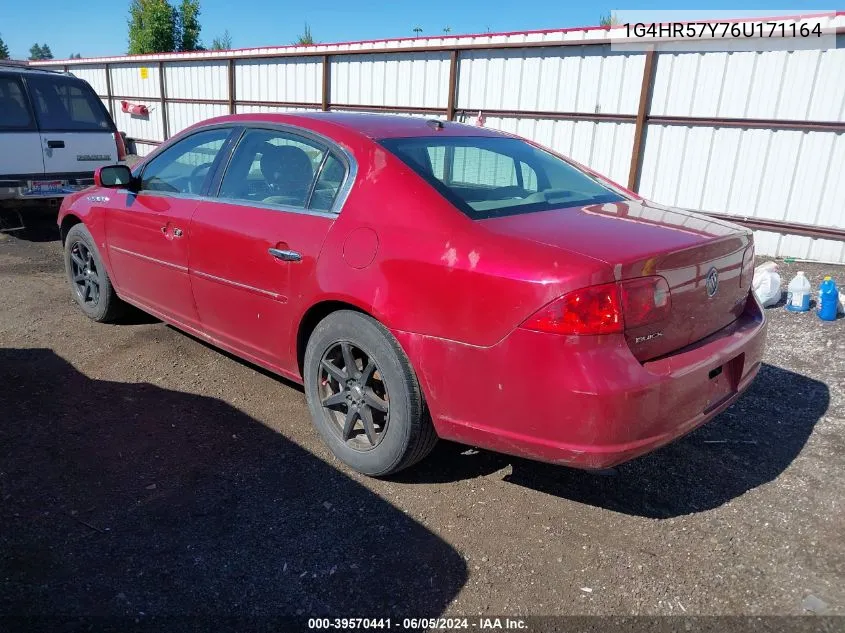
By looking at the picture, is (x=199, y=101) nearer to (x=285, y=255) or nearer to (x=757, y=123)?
(x=757, y=123)

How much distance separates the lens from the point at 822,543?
8.87ft

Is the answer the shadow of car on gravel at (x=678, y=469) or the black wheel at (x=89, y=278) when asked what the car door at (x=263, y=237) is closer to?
the shadow of car on gravel at (x=678, y=469)

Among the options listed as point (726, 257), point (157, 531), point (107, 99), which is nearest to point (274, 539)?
point (157, 531)

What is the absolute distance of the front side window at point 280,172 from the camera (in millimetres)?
3242

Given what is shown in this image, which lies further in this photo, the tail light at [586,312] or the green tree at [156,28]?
the green tree at [156,28]

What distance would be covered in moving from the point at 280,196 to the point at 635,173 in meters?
6.70

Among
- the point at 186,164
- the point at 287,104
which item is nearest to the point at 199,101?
the point at 287,104

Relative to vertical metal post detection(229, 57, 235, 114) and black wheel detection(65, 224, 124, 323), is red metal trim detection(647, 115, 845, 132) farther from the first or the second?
vertical metal post detection(229, 57, 235, 114)

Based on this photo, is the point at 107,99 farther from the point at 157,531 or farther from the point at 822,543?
the point at 822,543

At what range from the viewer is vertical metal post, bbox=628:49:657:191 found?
848 centimetres

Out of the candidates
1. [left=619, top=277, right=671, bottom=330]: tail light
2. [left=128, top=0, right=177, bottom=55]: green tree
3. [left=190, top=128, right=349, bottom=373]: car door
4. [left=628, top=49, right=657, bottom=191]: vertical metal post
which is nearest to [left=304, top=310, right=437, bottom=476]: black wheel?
[left=190, top=128, right=349, bottom=373]: car door

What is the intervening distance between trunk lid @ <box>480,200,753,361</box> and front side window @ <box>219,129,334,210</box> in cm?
100

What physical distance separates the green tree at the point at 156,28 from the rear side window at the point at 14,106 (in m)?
30.9

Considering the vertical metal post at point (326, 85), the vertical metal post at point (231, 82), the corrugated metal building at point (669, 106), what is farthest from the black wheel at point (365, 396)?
the vertical metal post at point (231, 82)
